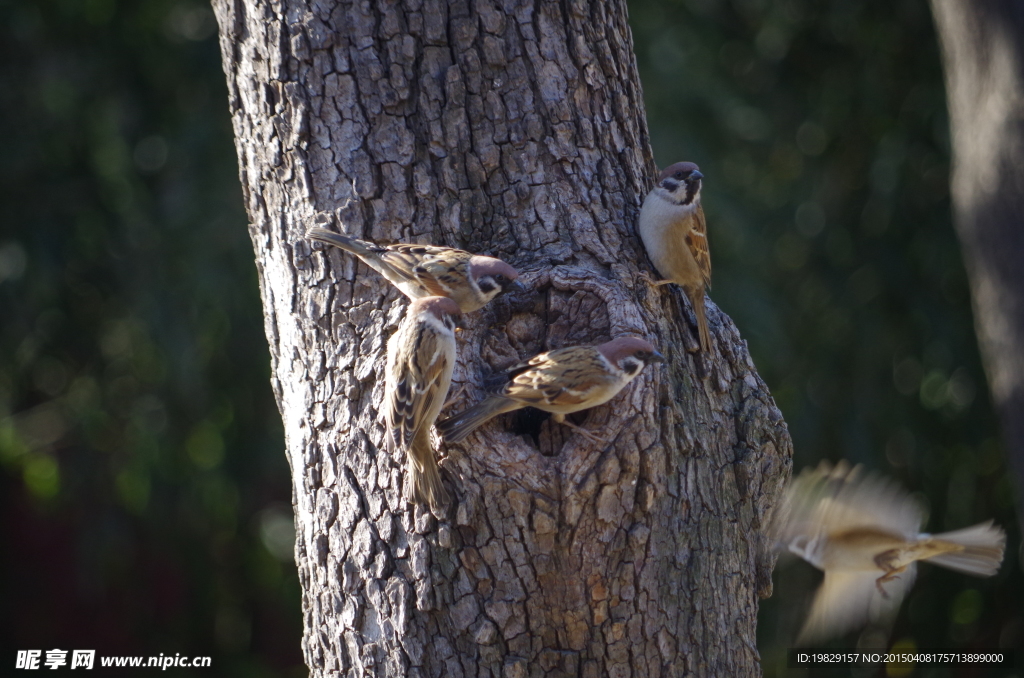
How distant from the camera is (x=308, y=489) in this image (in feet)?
7.19

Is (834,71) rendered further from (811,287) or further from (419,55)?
(419,55)

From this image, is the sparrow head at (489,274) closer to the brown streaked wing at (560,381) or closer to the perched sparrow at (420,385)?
the perched sparrow at (420,385)

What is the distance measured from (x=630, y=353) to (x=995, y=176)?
2.61 m

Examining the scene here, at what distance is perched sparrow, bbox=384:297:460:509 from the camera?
196 centimetres

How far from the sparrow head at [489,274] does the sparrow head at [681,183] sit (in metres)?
0.69

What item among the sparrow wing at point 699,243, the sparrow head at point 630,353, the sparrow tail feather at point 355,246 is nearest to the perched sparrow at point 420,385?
the sparrow tail feather at point 355,246

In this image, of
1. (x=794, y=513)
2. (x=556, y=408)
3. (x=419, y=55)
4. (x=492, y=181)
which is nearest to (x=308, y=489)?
(x=556, y=408)

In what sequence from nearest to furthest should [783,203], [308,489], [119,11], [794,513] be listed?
[308,489]
[794,513]
[119,11]
[783,203]

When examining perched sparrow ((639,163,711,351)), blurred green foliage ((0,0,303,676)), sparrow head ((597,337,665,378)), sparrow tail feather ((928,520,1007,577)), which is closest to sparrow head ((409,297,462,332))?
sparrow head ((597,337,665,378))

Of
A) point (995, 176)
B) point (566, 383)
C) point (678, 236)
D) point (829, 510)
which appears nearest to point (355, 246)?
point (566, 383)

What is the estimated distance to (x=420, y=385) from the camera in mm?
1952

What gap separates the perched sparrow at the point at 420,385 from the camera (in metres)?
1.96

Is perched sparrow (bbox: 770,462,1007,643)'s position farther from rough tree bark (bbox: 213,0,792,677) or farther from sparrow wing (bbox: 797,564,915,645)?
rough tree bark (bbox: 213,0,792,677)

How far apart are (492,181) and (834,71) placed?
4129mm
